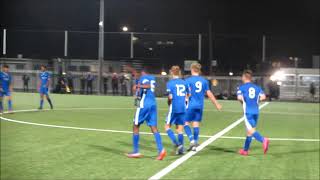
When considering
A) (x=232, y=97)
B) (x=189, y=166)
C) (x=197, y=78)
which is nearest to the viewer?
(x=189, y=166)

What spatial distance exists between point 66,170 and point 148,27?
44820 millimetres

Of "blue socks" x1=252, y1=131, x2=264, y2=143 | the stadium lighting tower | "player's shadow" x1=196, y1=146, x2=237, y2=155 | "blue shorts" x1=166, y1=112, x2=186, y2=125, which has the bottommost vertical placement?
"player's shadow" x1=196, y1=146, x2=237, y2=155

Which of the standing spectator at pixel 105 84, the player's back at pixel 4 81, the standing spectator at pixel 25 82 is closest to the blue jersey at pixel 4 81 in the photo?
the player's back at pixel 4 81

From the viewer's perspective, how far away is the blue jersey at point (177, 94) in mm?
10953

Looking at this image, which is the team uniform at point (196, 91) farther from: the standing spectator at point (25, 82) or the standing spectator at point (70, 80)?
the standing spectator at point (70, 80)

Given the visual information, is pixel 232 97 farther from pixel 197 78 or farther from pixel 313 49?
pixel 197 78

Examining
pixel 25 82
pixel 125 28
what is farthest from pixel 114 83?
pixel 125 28

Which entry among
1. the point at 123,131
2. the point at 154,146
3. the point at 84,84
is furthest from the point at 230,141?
the point at 84,84

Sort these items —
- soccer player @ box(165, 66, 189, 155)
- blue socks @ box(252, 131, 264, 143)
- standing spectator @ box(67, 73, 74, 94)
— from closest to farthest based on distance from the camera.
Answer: soccer player @ box(165, 66, 189, 155)
blue socks @ box(252, 131, 264, 143)
standing spectator @ box(67, 73, 74, 94)

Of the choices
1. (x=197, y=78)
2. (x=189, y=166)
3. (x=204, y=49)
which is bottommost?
(x=189, y=166)

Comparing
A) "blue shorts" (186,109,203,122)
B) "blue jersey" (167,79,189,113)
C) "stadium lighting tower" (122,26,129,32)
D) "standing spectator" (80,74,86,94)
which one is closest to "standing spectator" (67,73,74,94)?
"standing spectator" (80,74,86,94)

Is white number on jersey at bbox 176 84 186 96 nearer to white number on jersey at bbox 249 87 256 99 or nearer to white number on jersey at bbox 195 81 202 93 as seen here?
white number on jersey at bbox 195 81 202 93

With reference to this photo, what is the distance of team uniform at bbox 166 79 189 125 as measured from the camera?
35.9ft

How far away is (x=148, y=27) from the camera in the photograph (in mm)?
52812
